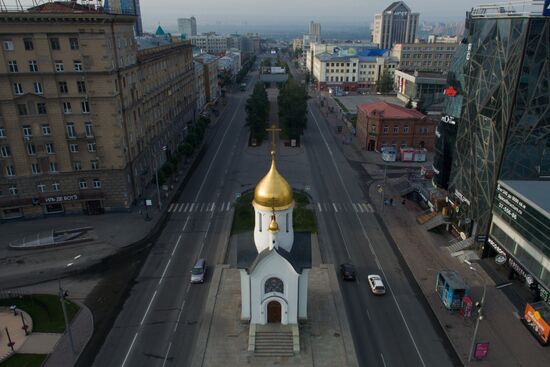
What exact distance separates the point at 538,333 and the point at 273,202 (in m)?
24.3

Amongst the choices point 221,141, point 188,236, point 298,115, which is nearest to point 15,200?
point 188,236

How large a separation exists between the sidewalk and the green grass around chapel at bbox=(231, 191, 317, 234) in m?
9.81

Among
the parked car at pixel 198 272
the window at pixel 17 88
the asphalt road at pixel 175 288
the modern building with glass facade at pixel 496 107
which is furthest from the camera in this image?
the window at pixel 17 88

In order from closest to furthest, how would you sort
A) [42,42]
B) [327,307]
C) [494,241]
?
[327,307], [494,241], [42,42]

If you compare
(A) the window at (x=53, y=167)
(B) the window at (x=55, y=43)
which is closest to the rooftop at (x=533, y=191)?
(B) the window at (x=55, y=43)

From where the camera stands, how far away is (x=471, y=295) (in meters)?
39.1

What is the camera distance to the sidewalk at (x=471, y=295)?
→ 3200 cm

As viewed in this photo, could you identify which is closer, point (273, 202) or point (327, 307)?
point (273, 202)

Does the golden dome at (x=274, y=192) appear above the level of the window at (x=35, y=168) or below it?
above

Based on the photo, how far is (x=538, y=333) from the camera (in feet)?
109

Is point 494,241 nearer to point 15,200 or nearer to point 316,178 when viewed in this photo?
point 316,178

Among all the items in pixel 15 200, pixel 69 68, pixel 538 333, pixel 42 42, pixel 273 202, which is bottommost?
pixel 538 333

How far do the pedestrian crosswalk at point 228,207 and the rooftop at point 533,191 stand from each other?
19.6 metres

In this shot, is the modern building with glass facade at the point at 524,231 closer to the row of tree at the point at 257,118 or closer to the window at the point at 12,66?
Answer: the window at the point at 12,66
